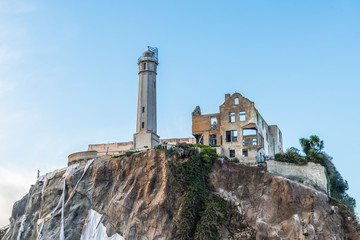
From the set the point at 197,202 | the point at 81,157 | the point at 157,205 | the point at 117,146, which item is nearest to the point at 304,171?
the point at 197,202

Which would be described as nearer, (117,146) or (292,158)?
(292,158)

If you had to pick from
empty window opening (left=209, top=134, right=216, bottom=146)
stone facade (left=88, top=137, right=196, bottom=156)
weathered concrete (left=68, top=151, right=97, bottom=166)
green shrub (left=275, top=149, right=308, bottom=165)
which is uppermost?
stone facade (left=88, top=137, right=196, bottom=156)

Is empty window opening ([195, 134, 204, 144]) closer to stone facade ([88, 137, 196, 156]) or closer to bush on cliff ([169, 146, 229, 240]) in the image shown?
stone facade ([88, 137, 196, 156])

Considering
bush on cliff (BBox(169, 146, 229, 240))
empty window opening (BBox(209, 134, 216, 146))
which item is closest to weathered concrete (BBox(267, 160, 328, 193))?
bush on cliff (BBox(169, 146, 229, 240))

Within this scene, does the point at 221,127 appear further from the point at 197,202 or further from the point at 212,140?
the point at 197,202

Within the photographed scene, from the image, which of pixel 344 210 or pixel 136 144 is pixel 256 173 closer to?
pixel 344 210

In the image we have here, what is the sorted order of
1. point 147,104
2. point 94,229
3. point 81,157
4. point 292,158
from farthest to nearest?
point 147,104
point 81,157
point 292,158
point 94,229

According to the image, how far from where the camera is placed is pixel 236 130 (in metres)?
47.9

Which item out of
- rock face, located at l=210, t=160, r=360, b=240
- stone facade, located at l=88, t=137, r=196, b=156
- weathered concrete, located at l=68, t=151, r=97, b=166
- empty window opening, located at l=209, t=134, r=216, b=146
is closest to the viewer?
rock face, located at l=210, t=160, r=360, b=240

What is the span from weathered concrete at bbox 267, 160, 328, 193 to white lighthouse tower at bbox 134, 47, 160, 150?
1354 centimetres

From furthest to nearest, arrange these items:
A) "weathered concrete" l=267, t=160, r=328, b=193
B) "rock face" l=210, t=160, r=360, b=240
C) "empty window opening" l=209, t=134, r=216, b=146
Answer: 1. "empty window opening" l=209, t=134, r=216, b=146
2. "weathered concrete" l=267, t=160, r=328, b=193
3. "rock face" l=210, t=160, r=360, b=240

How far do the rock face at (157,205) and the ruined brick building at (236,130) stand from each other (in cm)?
349

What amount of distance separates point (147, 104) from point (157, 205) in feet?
47.8

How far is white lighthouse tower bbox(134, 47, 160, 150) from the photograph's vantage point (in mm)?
49812
